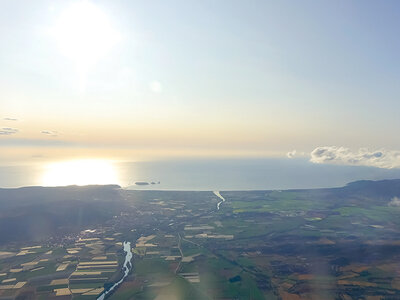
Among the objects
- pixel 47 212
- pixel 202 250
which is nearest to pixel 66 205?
pixel 47 212

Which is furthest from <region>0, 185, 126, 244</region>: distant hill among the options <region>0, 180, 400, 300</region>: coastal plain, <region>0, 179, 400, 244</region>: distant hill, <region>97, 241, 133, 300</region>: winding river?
<region>97, 241, 133, 300</region>: winding river

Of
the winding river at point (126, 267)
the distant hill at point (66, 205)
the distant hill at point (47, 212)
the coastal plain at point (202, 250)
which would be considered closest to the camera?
the winding river at point (126, 267)

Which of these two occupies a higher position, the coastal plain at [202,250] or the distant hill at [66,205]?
the distant hill at [66,205]

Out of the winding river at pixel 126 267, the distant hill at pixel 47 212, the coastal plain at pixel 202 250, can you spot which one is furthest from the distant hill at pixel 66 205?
the winding river at pixel 126 267

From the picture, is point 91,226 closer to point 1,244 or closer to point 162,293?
point 1,244

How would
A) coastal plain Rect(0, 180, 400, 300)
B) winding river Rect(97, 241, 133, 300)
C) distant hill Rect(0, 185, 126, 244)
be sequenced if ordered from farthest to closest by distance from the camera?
1. distant hill Rect(0, 185, 126, 244)
2. coastal plain Rect(0, 180, 400, 300)
3. winding river Rect(97, 241, 133, 300)

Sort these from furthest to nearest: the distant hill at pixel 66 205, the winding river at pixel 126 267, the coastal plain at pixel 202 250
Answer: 1. the distant hill at pixel 66 205
2. the coastal plain at pixel 202 250
3. the winding river at pixel 126 267

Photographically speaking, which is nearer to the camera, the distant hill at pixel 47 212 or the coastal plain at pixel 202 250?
the coastal plain at pixel 202 250

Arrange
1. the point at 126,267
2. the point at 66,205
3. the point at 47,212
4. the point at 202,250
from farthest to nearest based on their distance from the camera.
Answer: the point at 66,205, the point at 47,212, the point at 202,250, the point at 126,267

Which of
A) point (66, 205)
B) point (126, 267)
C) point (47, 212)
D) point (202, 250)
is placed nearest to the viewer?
point (126, 267)

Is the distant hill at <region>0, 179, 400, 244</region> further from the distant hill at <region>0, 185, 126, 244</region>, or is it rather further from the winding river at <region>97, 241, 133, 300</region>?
the winding river at <region>97, 241, 133, 300</region>

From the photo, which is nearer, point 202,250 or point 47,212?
point 202,250

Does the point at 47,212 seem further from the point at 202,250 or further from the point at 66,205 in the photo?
the point at 202,250

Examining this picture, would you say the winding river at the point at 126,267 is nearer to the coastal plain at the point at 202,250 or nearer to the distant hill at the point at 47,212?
the coastal plain at the point at 202,250
